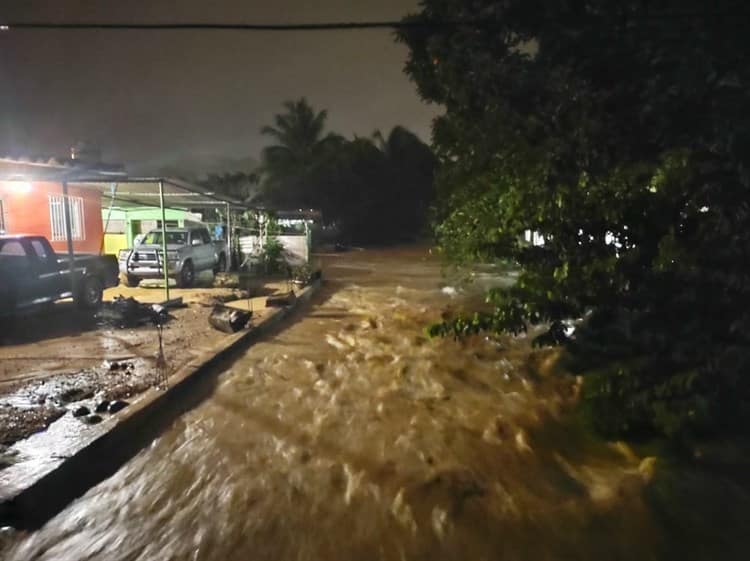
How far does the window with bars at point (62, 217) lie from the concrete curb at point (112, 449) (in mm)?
12366

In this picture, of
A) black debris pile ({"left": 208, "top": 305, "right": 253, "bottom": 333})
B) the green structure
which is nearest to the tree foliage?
the green structure

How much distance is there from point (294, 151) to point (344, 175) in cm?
449

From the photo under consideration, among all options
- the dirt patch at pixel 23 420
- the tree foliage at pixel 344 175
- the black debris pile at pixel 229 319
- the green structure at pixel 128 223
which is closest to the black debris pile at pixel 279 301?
the black debris pile at pixel 229 319

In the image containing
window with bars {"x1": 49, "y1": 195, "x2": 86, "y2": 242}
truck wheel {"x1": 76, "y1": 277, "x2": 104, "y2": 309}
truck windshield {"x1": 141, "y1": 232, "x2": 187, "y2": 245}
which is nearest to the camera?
truck wheel {"x1": 76, "y1": 277, "x2": 104, "y2": 309}

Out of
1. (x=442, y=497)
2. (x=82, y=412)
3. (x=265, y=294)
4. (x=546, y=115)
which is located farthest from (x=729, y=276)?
(x=265, y=294)

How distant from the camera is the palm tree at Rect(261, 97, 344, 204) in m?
39.4

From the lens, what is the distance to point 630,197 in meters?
4.19

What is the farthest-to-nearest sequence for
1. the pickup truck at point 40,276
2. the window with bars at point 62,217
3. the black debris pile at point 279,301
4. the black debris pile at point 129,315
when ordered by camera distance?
1. the window with bars at point 62,217
2. the black debris pile at point 279,301
3. the black debris pile at point 129,315
4. the pickup truck at point 40,276

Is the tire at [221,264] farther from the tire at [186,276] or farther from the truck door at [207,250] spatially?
the tire at [186,276]

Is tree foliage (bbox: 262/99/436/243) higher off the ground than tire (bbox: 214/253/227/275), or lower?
higher

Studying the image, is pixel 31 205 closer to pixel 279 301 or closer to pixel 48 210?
pixel 48 210

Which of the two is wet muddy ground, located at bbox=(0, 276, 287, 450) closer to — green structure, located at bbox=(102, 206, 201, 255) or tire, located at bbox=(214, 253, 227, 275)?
tire, located at bbox=(214, 253, 227, 275)

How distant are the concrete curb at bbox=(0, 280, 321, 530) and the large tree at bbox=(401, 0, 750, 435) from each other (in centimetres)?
323

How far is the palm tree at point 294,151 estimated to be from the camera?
3941 centimetres
